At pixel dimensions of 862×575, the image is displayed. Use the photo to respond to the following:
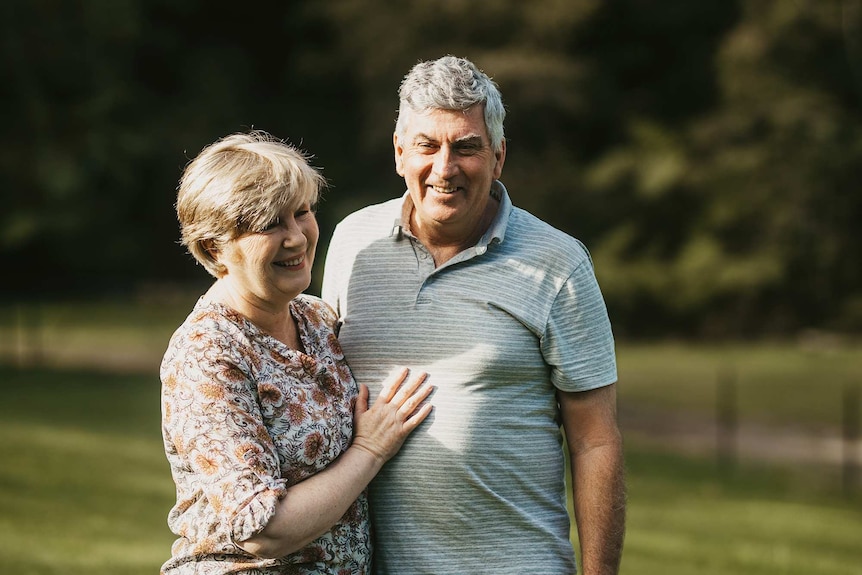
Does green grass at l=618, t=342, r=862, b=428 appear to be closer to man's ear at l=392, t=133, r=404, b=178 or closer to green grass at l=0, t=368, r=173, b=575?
green grass at l=0, t=368, r=173, b=575

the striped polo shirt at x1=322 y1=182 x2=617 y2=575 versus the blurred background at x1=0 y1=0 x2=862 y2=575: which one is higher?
the blurred background at x1=0 y1=0 x2=862 y2=575

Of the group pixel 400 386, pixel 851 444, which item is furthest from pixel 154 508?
pixel 851 444

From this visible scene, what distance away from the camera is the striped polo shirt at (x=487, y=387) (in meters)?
2.73

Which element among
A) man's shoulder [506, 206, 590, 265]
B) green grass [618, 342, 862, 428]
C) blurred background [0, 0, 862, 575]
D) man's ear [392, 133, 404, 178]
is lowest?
green grass [618, 342, 862, 428]

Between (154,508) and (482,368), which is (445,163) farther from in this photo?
(154,508)

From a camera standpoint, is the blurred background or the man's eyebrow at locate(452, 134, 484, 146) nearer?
the man's eyebrow at locate(452, 134, 484, 146)

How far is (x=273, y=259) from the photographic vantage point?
246 centimetres

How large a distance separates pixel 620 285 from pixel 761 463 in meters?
11.4

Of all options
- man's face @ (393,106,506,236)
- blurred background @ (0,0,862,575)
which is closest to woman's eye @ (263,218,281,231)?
man's face @ (393,106,506,236)

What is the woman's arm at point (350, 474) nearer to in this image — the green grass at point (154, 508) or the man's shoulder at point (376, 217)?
the man's shoulder at point (376, 217)

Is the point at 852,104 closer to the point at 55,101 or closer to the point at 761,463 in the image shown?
the point at 761,463

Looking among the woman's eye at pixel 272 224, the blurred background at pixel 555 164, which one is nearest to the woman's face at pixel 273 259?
A: the woman's eye at pixel 272 224

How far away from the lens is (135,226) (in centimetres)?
2633

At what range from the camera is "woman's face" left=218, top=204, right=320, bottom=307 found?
244cm
